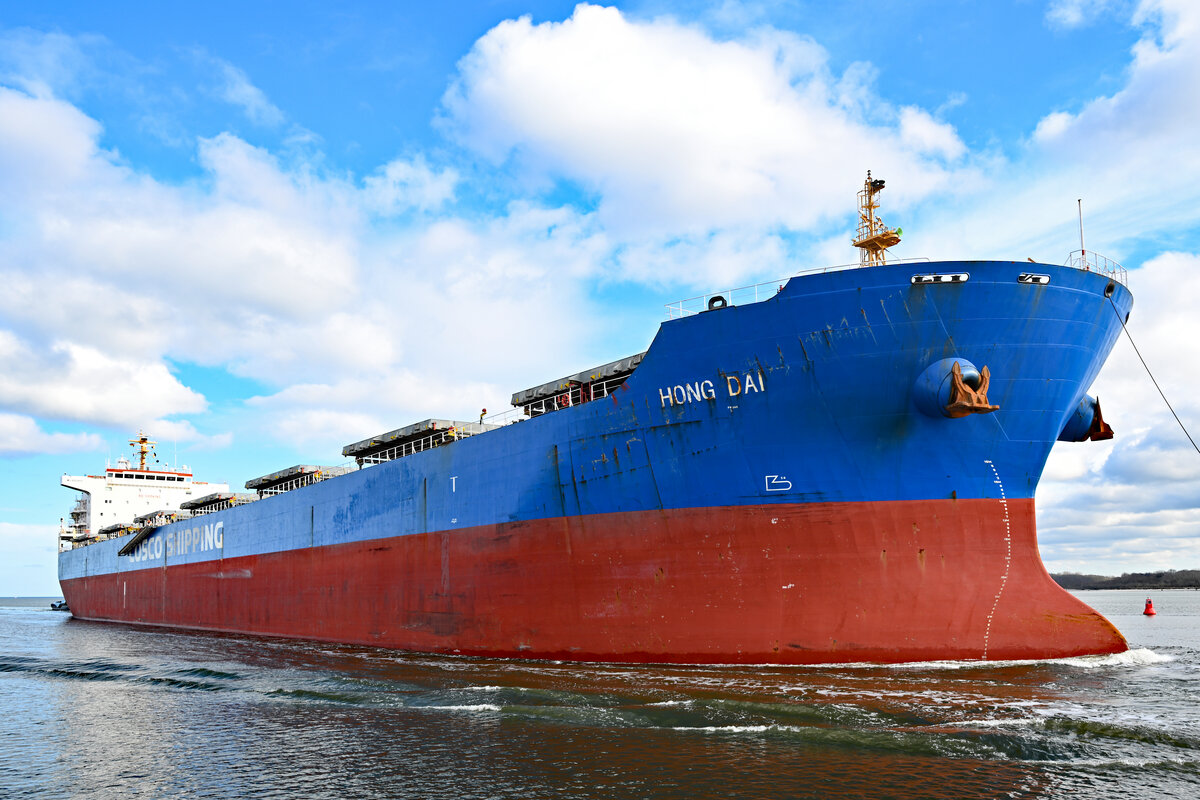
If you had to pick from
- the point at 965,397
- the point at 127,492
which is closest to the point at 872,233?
the point at 965,397

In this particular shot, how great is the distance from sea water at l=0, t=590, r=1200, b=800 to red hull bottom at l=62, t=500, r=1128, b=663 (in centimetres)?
46

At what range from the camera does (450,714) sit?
1048 cm

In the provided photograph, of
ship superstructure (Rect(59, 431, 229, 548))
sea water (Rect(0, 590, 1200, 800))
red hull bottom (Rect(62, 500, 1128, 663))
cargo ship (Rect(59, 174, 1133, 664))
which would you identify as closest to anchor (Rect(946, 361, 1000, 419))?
cargo ship (Rect(59, 174, 1133, 664))

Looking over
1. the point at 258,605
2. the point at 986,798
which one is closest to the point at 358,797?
the point at 986,798

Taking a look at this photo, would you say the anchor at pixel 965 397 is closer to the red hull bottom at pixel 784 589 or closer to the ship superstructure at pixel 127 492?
the red hull bottom at pixel 784 589

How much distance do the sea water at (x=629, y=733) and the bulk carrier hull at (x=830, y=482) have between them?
65 cm

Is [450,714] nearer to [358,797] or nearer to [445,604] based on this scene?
[358,797]

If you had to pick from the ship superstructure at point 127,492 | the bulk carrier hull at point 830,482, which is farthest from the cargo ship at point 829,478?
the ship superstructure at point 127,492

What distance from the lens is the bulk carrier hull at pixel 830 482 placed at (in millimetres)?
12023

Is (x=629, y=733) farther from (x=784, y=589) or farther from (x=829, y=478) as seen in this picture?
(x=829, y=478)

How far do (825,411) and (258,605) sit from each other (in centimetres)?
1933

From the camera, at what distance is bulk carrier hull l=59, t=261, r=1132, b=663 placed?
473 inches

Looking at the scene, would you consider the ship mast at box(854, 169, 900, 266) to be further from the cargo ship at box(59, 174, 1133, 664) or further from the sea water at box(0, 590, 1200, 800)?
the sea water at box(0, 590, 1200, 800)

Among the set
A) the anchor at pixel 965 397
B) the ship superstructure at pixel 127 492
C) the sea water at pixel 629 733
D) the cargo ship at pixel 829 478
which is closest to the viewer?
the sea water at pixel 629 733
